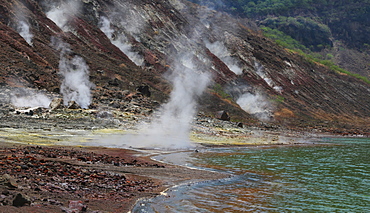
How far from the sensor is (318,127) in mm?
88875

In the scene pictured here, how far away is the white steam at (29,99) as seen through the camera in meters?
45.0

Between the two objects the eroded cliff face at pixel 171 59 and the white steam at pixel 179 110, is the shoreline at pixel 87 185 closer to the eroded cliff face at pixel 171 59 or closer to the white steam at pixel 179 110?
the white steam at pixel 179 110

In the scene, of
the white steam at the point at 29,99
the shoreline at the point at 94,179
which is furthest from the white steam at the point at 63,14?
the shoreline at the point at 94,179

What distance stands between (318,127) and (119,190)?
82102 millimetres

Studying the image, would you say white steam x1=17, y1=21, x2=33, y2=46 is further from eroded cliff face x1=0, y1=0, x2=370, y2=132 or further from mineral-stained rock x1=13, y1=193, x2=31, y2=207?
mineral-stained rock x1=13, y1=193, x2=31, y2=207

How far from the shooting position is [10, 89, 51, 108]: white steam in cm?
4500

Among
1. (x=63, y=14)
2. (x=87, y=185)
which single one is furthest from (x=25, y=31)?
(x=87, y=185)

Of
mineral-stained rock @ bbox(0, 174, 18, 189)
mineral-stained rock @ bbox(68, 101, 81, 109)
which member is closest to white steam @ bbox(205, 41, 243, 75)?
mineral-stained rock @ bbox(68, 101, 81, 109)

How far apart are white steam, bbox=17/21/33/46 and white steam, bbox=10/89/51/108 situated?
70.6 ft

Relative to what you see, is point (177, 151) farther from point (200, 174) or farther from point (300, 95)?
point (300, 95)

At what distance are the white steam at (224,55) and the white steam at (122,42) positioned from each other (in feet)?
120

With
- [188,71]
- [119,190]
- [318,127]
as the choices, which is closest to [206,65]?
[188,71]

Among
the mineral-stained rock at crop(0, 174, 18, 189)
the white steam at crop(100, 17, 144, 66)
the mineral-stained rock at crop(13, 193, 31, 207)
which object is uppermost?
the white steam at crop(100, 17, 144, 66)

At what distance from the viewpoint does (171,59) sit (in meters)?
94.8
